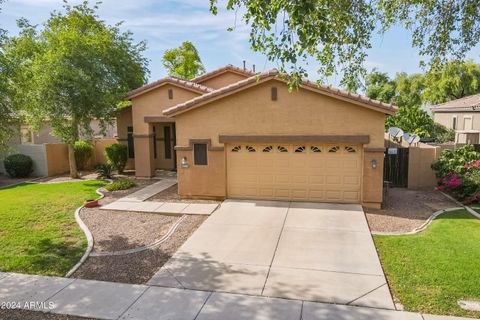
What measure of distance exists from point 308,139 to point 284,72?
5300 millimetres

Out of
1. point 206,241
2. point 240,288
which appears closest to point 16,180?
point 206,241

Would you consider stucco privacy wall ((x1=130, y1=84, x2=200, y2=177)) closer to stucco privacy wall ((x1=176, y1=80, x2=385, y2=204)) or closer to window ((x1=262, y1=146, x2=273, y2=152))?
stucco privacy wall ((x1=176, y1=80, x2=385, y2=204))

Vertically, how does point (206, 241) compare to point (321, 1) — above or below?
below

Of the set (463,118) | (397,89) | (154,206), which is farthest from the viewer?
(397,89)

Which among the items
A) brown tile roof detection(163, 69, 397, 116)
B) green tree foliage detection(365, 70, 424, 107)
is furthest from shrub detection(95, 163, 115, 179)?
green tree foliage detection(365, 70, 424, 107)

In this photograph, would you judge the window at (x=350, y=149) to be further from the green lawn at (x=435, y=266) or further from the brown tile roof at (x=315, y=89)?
the green lawn at (x=435, y=266)

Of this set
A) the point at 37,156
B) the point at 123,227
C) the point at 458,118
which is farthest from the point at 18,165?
the point at 458,118

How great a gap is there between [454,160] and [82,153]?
19.7 m

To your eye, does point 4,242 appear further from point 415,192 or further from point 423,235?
point 415,192

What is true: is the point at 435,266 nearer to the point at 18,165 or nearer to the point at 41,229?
the point at 41,229

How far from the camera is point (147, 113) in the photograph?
1759 cm

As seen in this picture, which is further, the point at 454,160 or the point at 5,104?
the point at 454,160

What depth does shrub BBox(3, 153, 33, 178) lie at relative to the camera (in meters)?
19.1

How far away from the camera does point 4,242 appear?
9070 mm
